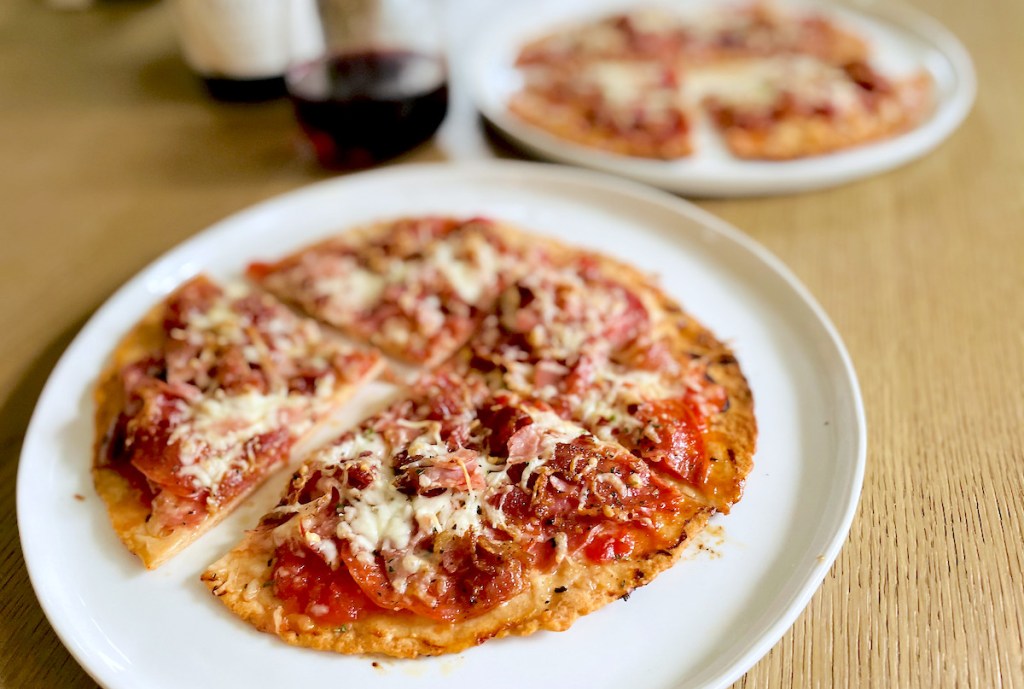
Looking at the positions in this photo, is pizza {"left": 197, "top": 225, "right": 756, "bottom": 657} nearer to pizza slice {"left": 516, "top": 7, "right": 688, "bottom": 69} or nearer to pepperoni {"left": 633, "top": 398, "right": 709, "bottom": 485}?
pepperoni {"left": 633, "top": 398, "right": 709, "bottom": 485}

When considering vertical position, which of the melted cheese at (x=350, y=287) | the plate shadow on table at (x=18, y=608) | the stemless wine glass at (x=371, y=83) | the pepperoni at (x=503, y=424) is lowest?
the plate shadow on table at (x=18, y=608)

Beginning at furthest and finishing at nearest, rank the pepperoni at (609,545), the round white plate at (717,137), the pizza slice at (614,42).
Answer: the pizza slice at (614,42) < the round white plate at (717,137) < the pepperoni at (609,545)

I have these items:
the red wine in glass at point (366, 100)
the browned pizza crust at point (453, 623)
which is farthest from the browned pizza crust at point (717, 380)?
the red wine in glass at point (366, 100)

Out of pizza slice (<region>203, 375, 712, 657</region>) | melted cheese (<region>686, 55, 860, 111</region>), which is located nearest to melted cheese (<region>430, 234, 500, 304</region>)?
pizza slice (<region>203, 375, 712, 657</region>)

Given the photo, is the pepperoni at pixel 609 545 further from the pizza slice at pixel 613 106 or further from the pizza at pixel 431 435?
the pizza slice at pixel 613 106

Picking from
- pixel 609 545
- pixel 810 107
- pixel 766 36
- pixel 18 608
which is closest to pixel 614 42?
pixel 766 36
